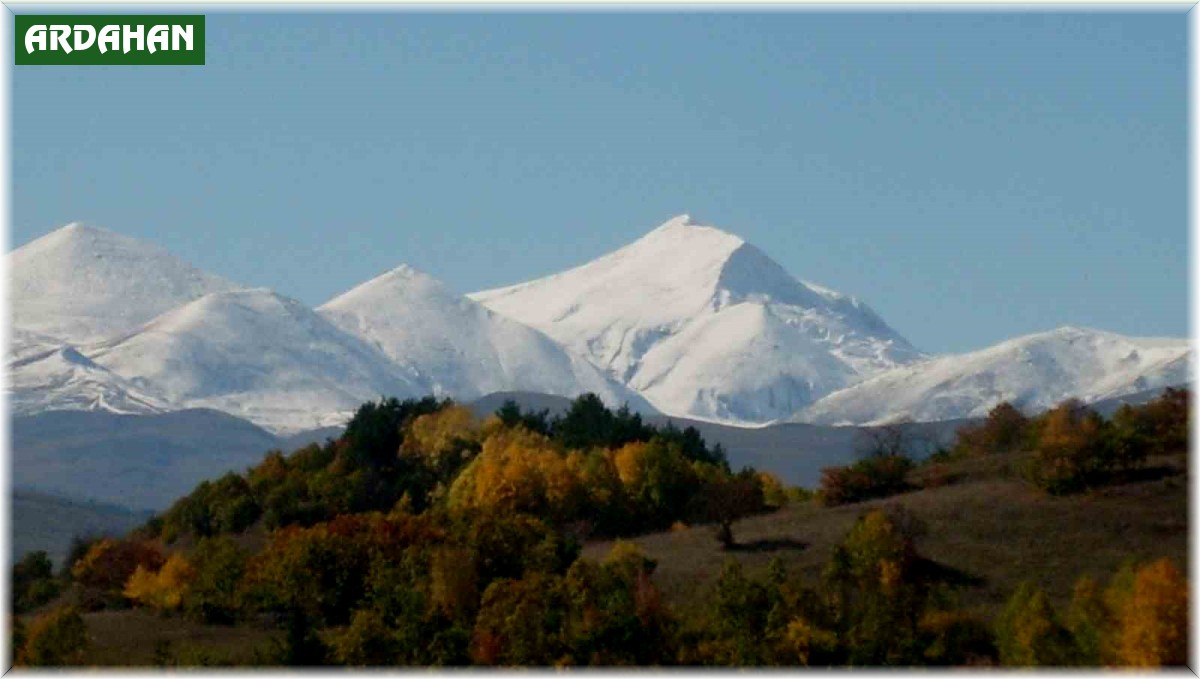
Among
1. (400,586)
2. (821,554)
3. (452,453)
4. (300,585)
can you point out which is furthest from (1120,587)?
(452,453)

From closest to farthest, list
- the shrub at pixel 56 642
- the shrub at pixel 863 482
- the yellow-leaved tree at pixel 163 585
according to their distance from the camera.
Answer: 1. the shrub at pixel 56 642
2. the yellow-leaved tree at pixel 163 585
3. the shrub at pixel 863 482

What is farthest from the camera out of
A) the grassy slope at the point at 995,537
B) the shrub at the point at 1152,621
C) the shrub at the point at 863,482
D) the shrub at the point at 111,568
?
the shrub at the point at 863,482

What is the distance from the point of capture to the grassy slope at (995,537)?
278 ft

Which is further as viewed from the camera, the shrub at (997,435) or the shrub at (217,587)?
the shrub at (997,435)

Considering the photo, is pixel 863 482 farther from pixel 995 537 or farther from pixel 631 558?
pixel 631 558

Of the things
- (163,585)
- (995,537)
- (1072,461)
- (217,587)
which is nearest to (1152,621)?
(995,537)

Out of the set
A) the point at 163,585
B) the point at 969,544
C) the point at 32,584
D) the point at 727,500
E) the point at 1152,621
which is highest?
the point at 727,500

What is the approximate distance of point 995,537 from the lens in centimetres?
9050

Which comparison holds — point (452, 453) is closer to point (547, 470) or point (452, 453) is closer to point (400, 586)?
point (547, 470)

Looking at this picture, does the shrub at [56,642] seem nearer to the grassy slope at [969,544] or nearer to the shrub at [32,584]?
the grassy slope at [969,544]

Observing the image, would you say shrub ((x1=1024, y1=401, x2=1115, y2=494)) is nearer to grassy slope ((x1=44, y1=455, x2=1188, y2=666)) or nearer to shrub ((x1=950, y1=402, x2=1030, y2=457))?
grassy slope ((x1=44, y1=455, x2=1188, y2=666))

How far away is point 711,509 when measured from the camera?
10250cm

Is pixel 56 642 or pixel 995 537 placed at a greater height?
pixel 995 537

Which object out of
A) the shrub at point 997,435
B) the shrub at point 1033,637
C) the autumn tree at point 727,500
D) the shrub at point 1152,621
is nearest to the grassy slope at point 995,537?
the autumn tree at point 727,500
